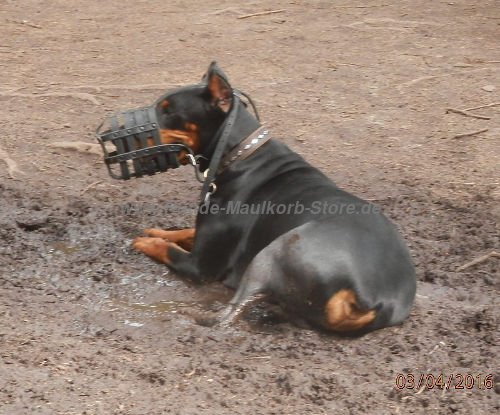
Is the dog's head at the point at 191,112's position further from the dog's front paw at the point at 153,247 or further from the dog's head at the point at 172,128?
the dog's front paw at the point at 153,247

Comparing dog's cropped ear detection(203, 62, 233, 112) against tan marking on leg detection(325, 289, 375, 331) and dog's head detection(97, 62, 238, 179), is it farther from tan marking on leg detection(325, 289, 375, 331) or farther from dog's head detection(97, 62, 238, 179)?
tan marking on leg detection(325, 289, 375, 331)

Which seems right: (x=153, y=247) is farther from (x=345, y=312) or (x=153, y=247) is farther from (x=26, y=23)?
(x=26, y=23)

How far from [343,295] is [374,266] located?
0.24 m

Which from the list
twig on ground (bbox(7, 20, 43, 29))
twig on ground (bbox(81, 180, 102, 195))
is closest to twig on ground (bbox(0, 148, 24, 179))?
twig on ground (bbox(81, 180, 102, 195))

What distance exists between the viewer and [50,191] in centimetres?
624

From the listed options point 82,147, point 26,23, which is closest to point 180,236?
point 82,147

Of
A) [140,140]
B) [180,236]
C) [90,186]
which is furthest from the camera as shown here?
[90,186]

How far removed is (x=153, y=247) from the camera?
5438 mm

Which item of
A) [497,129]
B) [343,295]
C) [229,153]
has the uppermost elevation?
[229,153]

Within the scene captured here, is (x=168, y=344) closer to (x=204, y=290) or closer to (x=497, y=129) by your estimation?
(x=204, y=290)

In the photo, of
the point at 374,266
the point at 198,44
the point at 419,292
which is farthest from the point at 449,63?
the point at 374,266

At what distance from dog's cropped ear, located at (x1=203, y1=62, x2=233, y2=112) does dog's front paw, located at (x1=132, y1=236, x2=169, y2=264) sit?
0.96 m

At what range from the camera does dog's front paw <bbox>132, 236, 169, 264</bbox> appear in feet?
17.6

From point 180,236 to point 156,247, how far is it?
0.82 ft
